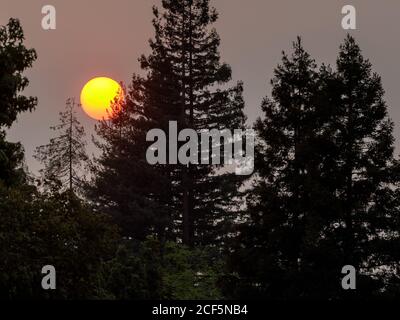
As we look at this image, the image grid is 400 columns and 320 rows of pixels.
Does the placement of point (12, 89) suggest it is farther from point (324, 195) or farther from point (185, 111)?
point (185, 111)

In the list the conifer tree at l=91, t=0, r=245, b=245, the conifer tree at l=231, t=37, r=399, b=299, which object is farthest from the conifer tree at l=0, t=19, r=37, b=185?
the conifer tree at l=91, t=0, r=245, b=245

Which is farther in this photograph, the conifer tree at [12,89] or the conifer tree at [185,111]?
the conifer tree at [185,111]

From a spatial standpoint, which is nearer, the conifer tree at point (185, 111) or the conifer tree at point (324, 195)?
the conifer tree at point (324, 195)

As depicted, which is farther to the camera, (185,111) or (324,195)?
(185,111)

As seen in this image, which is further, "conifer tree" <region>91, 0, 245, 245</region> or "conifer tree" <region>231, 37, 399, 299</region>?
"conifer tree" <region>91, 0, 245, 245</region>

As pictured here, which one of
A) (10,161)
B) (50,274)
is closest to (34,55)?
(10,161)

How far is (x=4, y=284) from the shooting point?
830 inches

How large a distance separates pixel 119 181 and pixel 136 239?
465cm

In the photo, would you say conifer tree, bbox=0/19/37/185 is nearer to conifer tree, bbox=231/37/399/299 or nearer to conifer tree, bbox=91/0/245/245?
conifer tree, bbox=231/37/399/299

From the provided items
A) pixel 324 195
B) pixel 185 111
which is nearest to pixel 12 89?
pixel 324 195

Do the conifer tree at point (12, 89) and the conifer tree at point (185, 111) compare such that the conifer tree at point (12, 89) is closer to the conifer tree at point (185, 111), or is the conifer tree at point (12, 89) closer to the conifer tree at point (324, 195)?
the conifer tree at point (324, 195)

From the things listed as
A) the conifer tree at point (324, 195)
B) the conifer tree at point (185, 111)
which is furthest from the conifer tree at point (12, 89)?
the conifer tree at point (185, 111)

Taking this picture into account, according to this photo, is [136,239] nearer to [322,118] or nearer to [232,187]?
[232,187]

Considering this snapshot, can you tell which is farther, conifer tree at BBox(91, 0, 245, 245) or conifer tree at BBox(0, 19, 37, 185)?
conifer tree at BBox(91, 0, 245, 245)
